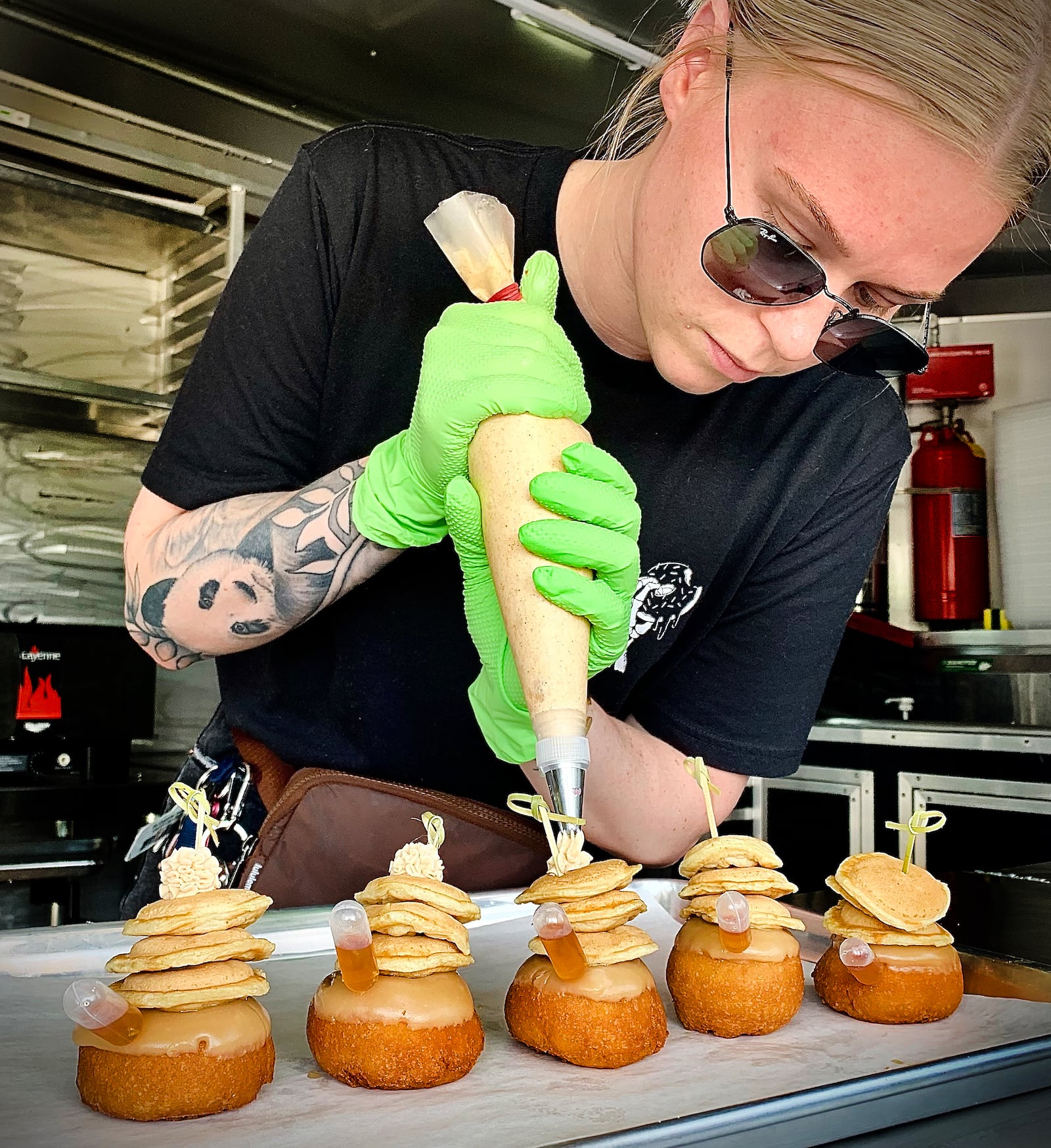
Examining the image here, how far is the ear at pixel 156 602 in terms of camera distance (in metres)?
1.37

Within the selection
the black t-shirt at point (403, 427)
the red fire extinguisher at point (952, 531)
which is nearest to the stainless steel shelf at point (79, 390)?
the black t-shirt at point (403, 427)

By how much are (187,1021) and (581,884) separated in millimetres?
369

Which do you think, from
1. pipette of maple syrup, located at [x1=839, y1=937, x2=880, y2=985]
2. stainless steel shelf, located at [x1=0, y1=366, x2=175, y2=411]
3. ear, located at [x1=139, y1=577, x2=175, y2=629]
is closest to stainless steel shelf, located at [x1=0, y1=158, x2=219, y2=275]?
stainless steel shelf, located at [x1=0, y1=366, x2=175, y2=411]

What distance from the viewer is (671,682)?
64.8 inches

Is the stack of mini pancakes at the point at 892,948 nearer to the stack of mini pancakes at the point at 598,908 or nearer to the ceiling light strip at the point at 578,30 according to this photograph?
the stack of mini pancakes at the point at 598,908

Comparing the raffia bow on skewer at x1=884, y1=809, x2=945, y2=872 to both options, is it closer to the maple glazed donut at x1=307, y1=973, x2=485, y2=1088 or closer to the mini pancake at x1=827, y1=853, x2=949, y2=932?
the mini pancake at x1=827, y1=853, x2=949, y2=932

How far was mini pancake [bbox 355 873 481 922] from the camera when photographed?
1.02 meters

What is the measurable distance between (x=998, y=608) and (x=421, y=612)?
346 cm

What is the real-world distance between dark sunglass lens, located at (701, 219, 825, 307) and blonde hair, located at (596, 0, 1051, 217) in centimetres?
16

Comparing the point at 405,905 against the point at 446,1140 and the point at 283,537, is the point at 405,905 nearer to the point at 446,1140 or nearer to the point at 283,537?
the point at 446,1140

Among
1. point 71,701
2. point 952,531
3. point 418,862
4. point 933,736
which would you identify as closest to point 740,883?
point 418,862

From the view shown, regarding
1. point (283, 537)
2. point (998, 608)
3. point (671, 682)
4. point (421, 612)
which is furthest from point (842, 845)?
point (283, 537)

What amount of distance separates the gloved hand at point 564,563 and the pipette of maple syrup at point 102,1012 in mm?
456

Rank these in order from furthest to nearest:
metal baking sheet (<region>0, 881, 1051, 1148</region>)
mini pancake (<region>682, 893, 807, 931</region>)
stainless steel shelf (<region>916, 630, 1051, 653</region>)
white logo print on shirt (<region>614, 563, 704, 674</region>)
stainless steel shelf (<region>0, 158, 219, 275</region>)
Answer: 1. stainless steel shelf (<region>916, 630, 1051, 653</region>)
2. stainless steel shelf (<region>0, 158, 219, 275</region>)
3. white logo print on shirt (<region>614, 563, 704, 674</region>)
4. mini pancake (<region>682, 893, 807, 931</region>)
5. metal baking sheet (<region>0, 881, 1051, 1148</region>)
